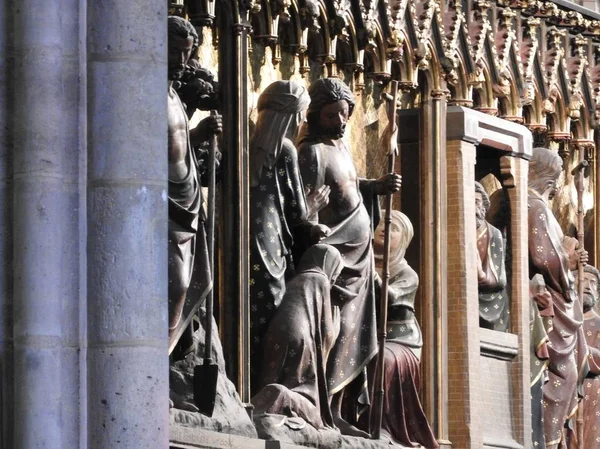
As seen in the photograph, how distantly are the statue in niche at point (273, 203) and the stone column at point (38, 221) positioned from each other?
175 inches

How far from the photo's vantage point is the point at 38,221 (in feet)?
42.4

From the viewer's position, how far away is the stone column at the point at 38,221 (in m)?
12.8

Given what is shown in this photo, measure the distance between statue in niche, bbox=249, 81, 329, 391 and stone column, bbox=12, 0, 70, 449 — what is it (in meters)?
4.44

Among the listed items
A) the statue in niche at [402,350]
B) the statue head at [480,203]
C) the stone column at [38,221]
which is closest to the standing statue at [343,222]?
the statue in niche at [402,350]

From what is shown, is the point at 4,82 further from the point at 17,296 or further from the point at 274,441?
the point at 274,441

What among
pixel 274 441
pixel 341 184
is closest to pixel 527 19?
pixel 341 184

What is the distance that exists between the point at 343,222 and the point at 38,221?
540cm

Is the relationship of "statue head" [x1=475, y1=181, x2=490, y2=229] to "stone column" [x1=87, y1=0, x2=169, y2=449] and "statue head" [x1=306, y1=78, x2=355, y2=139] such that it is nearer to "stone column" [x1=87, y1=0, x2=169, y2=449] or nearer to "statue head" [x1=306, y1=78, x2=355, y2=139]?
"statue head" [x1=306, y1=78, x2=355, y2=139]

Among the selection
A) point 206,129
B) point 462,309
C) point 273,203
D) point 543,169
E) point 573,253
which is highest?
point 543,169

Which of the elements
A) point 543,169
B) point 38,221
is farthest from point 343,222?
point 38,221

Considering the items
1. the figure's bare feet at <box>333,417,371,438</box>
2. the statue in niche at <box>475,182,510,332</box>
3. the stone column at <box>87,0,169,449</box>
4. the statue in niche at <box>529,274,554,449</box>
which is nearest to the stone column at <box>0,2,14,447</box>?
the stone column at <box>87,0,169,449</box>

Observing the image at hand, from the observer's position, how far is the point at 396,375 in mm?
18859

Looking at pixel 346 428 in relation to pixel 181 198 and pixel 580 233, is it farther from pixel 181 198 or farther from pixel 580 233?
pixel 580 233

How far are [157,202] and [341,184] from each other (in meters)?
4.97
